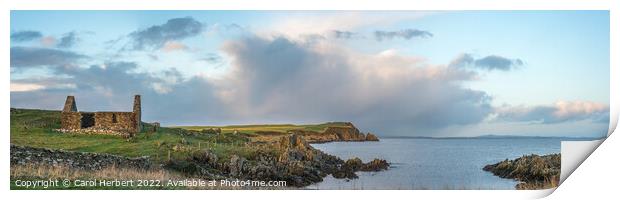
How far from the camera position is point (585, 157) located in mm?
16219

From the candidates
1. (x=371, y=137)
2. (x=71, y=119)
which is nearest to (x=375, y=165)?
(x=371, y=137)

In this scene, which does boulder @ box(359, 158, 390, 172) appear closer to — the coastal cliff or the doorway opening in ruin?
the coastal cliff

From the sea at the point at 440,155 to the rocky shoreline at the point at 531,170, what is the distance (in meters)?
0.10

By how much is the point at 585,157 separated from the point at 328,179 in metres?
4.15

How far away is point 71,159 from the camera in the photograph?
16078 mm

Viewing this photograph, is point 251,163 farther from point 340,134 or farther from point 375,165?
point 375,165

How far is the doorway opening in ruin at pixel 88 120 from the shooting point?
16531 millimetres

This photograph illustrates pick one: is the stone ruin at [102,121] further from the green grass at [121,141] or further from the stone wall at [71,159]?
the stone wall at [71,159]

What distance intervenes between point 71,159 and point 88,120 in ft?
2.64
